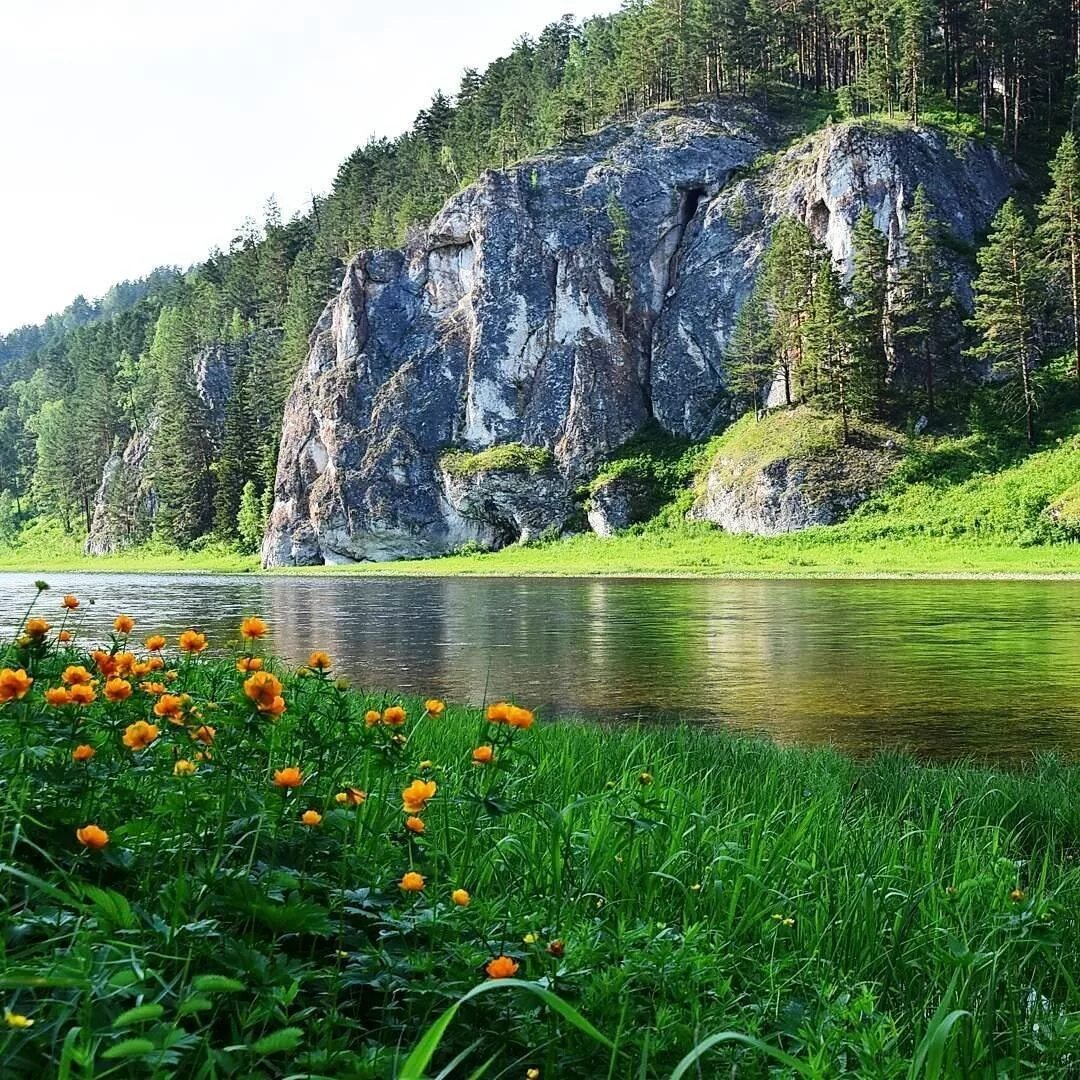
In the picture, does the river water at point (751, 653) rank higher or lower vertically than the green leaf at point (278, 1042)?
lower

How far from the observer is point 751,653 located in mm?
16156

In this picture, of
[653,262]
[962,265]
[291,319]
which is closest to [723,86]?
[653,262]

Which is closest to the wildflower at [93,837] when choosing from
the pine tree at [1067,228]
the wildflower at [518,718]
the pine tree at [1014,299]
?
the wildflower at [518,718]

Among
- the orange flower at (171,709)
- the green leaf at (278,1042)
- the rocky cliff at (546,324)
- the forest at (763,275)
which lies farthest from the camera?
the rocky cliff at (546,324)

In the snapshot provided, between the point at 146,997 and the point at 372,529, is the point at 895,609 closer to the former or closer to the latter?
the point at 146,997

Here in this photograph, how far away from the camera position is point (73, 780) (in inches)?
105

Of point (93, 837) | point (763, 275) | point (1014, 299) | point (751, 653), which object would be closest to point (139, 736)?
point (93, 837)

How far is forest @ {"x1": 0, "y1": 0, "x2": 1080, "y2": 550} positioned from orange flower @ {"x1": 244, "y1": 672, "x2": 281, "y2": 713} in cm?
5245

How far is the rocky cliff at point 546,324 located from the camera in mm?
65500

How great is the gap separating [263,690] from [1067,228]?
2409 inches

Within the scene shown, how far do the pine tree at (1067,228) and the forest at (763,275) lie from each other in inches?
6.7

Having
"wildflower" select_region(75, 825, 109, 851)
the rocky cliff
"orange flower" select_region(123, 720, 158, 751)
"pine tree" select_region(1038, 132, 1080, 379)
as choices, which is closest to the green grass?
"wildflower" select_region(75, 825, 109, 851)

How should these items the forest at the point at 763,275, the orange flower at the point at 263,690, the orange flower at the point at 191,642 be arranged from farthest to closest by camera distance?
the forest at the point at 763,275 → the orange flower at the point at 191,642 → the orange flower at the point at 263,690

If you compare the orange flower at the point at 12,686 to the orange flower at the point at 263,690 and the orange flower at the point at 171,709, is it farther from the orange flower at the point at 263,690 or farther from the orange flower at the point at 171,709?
the orange flower at the point at 263,690
